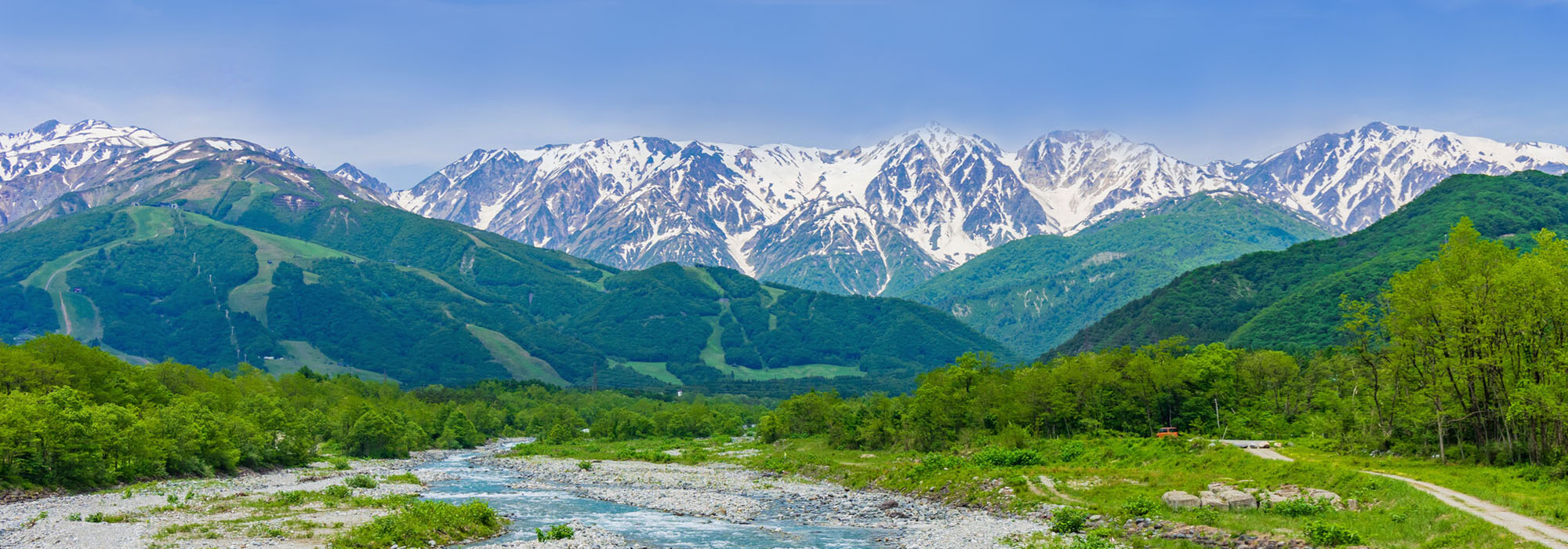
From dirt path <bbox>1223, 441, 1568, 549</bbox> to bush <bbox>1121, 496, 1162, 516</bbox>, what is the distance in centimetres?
1298

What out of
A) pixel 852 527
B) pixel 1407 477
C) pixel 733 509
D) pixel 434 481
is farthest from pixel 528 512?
pixel 1407 477

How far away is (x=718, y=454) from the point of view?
137500 millimetres

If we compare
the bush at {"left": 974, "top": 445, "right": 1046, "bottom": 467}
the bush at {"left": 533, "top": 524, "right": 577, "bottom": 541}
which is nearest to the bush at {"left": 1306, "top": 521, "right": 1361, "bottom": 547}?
the bush at {"left": 974, "top": 445, "right": 1046, "bottom": 467}

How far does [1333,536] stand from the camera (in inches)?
1855

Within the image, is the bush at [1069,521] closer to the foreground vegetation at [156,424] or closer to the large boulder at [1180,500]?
the large boulder at [1180,500]

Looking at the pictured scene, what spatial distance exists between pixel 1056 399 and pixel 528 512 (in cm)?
5847

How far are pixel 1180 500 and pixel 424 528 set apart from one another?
4349cm

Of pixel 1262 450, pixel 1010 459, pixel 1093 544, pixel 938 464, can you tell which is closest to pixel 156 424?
pixel 938 464

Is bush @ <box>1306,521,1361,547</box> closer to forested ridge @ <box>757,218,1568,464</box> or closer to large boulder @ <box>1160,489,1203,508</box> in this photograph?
large boulder @ <box>1160,489,1203,508</box>

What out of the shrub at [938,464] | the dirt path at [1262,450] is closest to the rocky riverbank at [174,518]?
the shrub at [938,464]

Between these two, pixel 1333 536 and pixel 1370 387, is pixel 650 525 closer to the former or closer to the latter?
pixel 1333 536

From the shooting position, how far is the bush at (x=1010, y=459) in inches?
3312

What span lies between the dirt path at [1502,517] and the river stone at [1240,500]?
8.25 meters

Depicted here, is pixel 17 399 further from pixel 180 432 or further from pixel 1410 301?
pixel 1410 301
